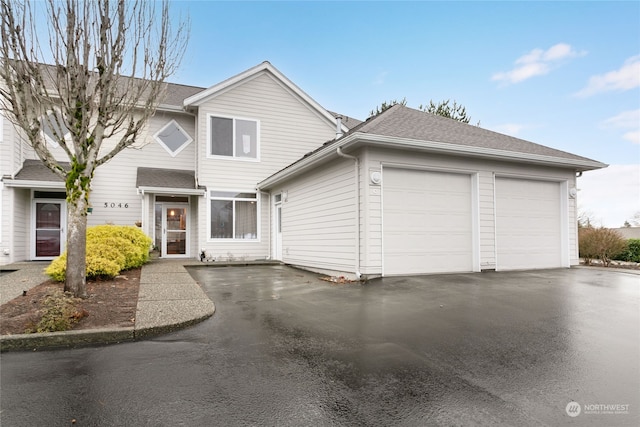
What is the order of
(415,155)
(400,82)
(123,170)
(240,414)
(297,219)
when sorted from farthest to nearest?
1. (400,82)
2. (123,170)
3. (297,219)
4. (415,155)
5. (240,414)

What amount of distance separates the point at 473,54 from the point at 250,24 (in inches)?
369

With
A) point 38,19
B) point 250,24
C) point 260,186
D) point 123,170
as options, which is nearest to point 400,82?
point 250,24

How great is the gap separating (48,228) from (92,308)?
9399mm

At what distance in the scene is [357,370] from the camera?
3078mm

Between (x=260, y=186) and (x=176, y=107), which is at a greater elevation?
(x=176, y=107)

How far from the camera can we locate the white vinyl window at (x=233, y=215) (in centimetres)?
1272

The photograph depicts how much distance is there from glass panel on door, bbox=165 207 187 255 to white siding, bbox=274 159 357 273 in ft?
14.1

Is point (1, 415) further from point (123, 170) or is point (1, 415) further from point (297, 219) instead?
point (123, 170)

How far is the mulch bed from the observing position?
4289mm

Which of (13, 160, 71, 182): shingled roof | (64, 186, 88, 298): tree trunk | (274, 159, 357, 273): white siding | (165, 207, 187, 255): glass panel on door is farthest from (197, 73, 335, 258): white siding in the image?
(64, 186, 88, 298): tree trunk

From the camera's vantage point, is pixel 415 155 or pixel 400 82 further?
pixel 400 82

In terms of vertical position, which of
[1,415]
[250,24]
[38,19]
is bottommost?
[1,415]

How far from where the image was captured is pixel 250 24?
1360cm

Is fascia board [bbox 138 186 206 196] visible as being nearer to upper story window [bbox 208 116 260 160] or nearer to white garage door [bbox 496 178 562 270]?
upper story window [bbox 208 116 260 160]
